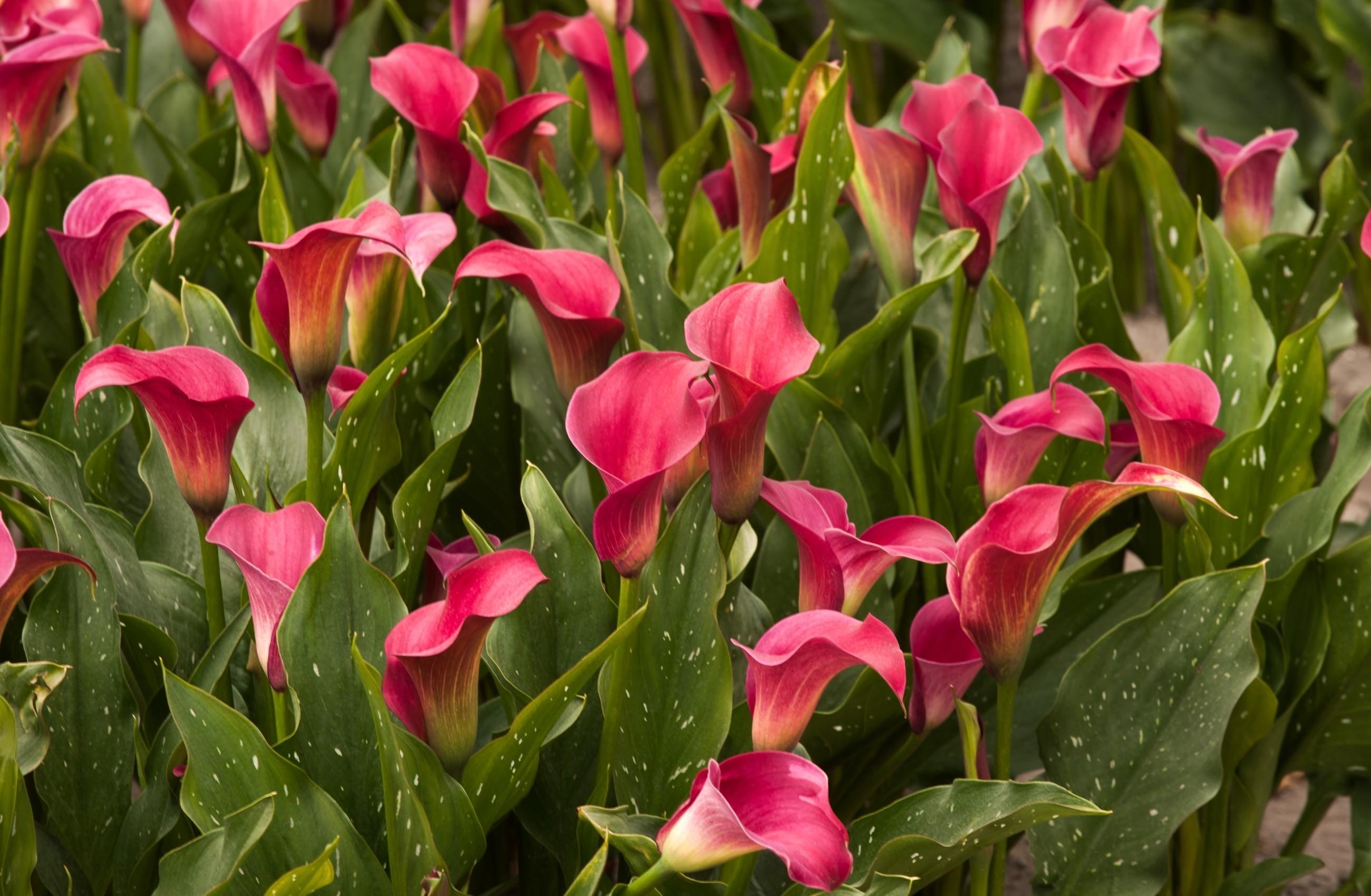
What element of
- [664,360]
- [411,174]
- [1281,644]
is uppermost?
[664,360]

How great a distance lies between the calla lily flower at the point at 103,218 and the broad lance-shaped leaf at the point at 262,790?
0.94 ft

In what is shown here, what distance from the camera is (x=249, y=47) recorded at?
0.85 meters

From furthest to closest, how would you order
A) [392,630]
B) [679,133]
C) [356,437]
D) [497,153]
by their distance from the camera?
[679,133]
[497,153]
[356,437]
[392,630]

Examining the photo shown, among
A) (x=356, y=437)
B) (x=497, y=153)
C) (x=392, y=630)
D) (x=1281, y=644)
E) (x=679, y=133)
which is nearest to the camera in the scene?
(x=392, y=630)

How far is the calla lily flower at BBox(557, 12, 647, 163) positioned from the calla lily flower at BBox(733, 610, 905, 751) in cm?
59

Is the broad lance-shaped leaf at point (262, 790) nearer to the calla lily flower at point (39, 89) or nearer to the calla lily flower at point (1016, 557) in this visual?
the calla lily flower at point (1016, 557)

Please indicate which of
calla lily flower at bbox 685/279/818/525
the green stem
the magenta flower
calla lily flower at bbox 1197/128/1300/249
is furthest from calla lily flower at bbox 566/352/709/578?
calla lily flower at bbox 1197/128/1300/249

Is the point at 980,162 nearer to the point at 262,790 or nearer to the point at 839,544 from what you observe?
the point at 839,544

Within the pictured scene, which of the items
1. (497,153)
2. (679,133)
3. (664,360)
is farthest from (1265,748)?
(679,133)

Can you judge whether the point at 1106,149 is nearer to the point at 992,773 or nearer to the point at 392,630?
the point at 992,773

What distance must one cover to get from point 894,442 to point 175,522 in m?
0.49

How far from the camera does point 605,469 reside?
0.55m

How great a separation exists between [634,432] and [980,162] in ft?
1.06

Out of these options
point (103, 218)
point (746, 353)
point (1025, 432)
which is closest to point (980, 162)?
point (1025, 432)
